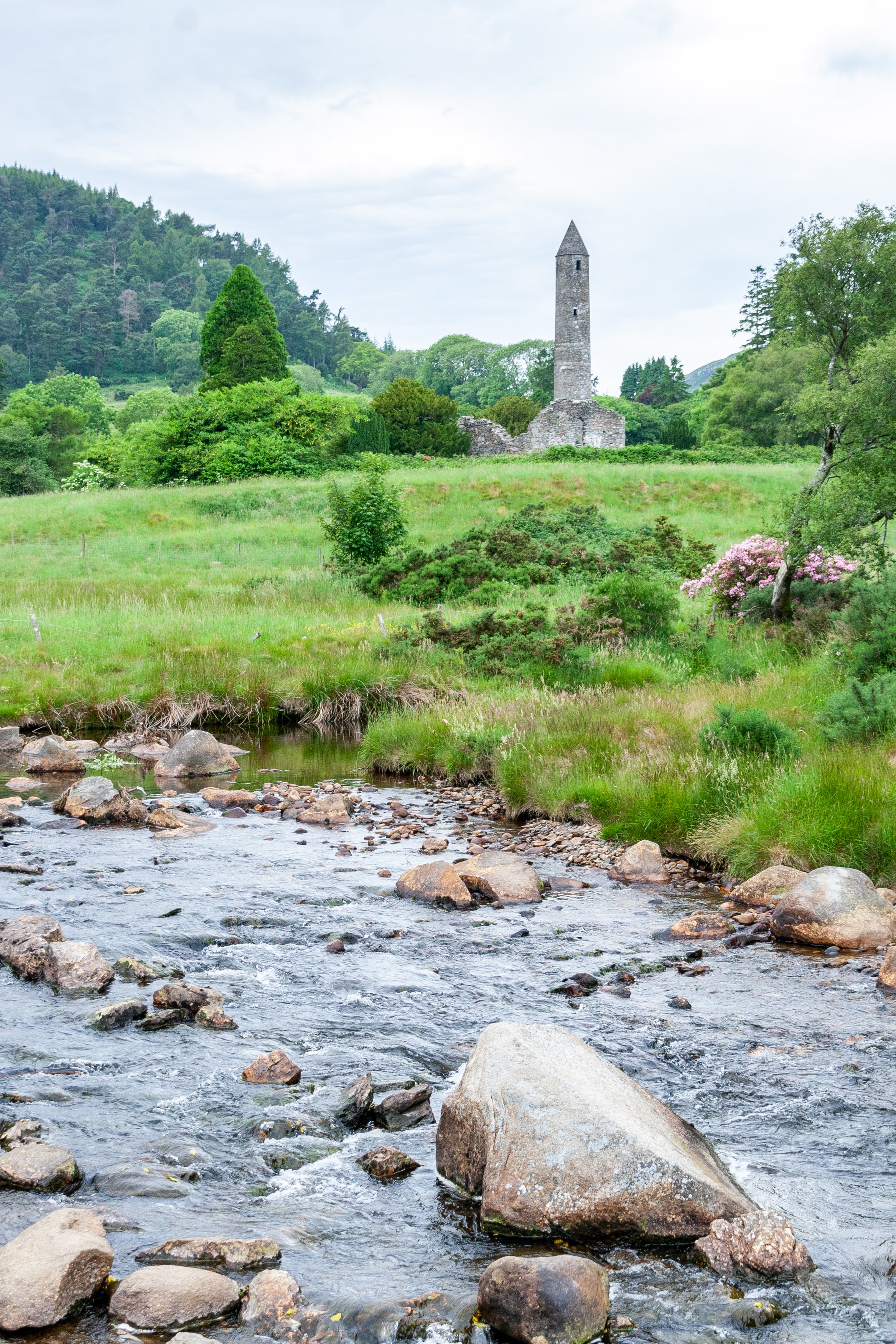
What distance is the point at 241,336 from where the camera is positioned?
209 feet

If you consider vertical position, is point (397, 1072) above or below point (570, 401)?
below

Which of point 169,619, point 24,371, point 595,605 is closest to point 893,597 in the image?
point 595,605

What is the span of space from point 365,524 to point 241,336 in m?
40.2

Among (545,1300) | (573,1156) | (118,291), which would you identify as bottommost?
(545,1300)

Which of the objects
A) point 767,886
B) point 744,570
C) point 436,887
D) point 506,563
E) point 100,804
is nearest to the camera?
point 767,886

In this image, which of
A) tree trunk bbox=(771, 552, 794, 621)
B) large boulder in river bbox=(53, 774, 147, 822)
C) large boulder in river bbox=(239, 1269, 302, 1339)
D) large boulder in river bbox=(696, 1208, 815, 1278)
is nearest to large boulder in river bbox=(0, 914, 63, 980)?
large boulder in river bbox=(239, 1269, 302, 1339)

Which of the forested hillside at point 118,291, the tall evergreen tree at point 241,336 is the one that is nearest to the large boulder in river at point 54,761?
the tall evergreen tree at point 241,336

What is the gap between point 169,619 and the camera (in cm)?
2188

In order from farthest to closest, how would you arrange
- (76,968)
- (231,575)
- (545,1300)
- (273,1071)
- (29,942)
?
(231,575)
(29,942)
(76,968)
(273,1071)
(545,1300)

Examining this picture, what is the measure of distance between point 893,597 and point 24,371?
140438 mm

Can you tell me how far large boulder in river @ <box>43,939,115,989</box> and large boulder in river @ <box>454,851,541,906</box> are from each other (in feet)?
10.8

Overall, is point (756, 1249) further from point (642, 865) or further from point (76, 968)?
point (642, 865)

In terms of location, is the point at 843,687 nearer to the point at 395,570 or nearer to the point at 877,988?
the point at 877,988

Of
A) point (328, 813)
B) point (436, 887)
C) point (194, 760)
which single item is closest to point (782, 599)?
point (328, 813)
